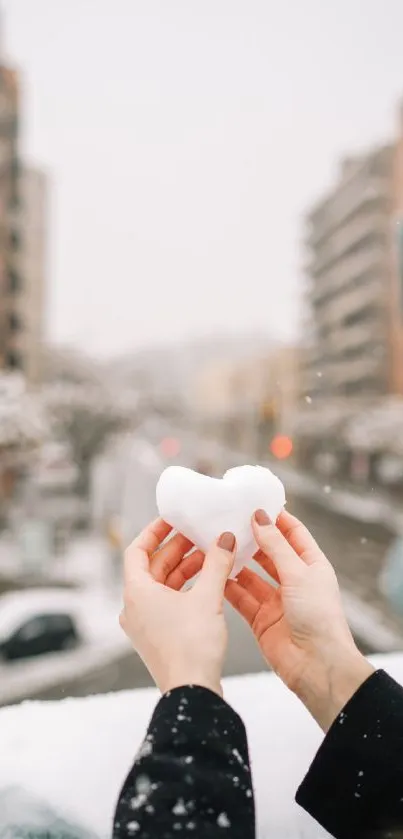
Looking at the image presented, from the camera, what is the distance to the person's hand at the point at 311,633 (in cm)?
116

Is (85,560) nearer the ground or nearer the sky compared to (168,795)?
nearer the ground

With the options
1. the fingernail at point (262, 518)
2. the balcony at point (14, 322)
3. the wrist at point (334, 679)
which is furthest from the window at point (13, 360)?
the wrist at point (334, 679)

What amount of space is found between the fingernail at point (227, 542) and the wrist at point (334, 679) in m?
0.25

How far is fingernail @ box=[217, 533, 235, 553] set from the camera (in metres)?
1.17

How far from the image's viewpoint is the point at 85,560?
12.6m

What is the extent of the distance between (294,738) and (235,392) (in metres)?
57.5

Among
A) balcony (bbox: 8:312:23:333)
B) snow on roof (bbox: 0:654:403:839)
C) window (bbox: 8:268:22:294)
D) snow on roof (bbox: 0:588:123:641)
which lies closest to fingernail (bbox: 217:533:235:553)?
snow on roof (bbox: 0:654:403:839)

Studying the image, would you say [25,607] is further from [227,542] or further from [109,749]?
[227,542]

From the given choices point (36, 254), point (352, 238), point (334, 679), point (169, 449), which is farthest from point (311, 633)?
point (36, 254)

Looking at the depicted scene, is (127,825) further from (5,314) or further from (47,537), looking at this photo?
(5,314)

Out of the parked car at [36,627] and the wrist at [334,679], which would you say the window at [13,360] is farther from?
the wrist at [334,679]

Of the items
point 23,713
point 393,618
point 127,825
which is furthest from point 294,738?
point 393,618

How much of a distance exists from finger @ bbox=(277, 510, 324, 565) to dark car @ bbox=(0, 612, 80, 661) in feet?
23.8

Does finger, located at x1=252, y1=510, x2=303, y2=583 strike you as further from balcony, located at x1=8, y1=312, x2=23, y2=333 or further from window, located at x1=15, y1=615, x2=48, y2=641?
balcony, located at x1=8, y1=312, x2=23, y2=333
